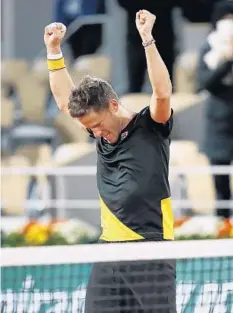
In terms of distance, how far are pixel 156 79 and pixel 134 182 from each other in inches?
16.2

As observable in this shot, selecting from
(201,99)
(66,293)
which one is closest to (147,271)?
(66,293)

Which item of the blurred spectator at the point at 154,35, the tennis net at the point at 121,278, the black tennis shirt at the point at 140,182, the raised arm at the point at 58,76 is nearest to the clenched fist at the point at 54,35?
the raised arm at the point at 58,76

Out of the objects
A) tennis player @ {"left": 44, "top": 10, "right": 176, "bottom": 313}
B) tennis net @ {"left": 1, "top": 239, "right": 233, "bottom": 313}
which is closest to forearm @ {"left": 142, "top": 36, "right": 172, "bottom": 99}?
tennis player @ {"left": 44, "top": 10, "right": 176, "bottom": 313}

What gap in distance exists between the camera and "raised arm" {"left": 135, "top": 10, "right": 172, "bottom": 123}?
465 centimetres

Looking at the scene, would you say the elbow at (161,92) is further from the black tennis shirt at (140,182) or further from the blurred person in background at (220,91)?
the blurred person in background at (220,91)

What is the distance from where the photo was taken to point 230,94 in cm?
980

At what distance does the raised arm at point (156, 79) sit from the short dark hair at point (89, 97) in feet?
0.57

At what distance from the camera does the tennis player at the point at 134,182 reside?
4.68m

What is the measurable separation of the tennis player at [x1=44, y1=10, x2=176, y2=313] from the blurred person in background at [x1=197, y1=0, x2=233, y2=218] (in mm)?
4766

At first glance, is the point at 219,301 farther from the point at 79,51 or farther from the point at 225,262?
the point at 79,51

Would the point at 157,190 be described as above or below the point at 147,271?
above

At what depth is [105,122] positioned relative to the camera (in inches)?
185

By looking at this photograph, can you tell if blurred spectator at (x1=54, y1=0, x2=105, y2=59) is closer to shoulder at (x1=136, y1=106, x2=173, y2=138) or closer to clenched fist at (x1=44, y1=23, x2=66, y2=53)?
clenched fist at (x1=44, y1=23, x2=66, y2=53)

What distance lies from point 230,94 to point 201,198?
1139mm
